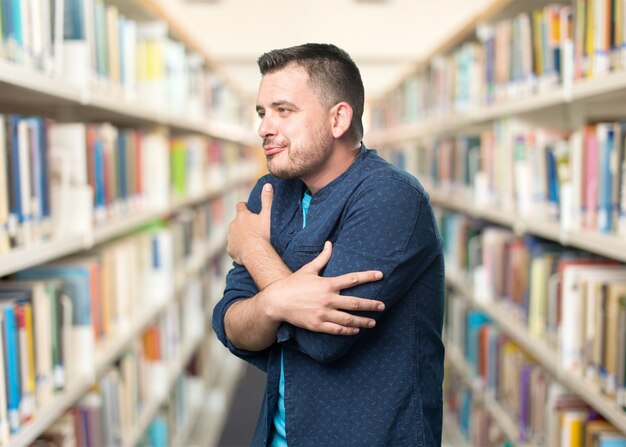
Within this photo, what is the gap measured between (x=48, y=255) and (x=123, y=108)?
910 mm

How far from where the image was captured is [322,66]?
1.42 metres

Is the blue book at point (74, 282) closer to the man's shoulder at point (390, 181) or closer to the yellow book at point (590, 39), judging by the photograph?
the man's shoulder at point (390, 181)

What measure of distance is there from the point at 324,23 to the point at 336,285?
840 cm

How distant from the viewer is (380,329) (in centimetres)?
140

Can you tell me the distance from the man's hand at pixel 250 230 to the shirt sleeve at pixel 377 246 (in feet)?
0.64

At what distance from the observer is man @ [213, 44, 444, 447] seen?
1.31 meters

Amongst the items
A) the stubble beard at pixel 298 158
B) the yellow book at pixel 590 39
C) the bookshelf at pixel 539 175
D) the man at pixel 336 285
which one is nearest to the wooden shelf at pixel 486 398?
the bookshelf at pixel 539 175

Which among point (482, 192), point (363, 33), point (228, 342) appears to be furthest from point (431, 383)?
point (363, 33)

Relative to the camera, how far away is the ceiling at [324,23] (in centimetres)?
913

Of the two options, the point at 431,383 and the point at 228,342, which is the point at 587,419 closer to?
the point at 431,383

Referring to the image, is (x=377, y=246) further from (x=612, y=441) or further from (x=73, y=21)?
(x=73, y=21)

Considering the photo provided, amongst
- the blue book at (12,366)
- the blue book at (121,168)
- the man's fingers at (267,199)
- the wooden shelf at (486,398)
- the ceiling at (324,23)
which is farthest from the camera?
the ceiling at (324,23)

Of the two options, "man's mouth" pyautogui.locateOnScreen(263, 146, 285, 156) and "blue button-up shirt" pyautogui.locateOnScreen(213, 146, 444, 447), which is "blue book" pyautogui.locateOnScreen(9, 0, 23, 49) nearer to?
"man's mouth" pyautogui.locateOnScreen(263, 146, 285, 156)

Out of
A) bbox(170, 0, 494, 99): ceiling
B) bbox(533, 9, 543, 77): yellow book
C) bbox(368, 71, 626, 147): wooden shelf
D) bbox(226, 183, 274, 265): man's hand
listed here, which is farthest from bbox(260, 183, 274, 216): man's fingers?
bbox(170, 0, 494, 99): ceiling
